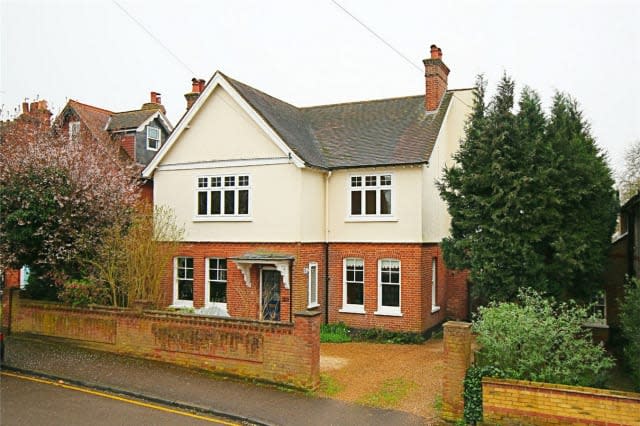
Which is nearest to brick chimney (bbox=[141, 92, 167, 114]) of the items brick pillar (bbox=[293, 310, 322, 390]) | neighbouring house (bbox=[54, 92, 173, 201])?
neighbouring house (bbox=[54, 92, 173, 201])

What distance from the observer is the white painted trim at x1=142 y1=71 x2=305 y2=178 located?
18172mm

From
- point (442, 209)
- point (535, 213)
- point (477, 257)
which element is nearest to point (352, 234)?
point (442, 209)

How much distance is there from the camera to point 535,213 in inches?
548

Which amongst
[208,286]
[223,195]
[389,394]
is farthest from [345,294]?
[389,394]

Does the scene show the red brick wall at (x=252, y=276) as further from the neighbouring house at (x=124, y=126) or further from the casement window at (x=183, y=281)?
the neighbouring house at (x=124, y=126)

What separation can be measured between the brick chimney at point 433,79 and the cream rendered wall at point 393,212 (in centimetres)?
418

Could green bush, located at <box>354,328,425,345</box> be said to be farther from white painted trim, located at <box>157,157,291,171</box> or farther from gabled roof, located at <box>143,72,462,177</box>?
white painted trim, located at <box>157,157,291,171</box>

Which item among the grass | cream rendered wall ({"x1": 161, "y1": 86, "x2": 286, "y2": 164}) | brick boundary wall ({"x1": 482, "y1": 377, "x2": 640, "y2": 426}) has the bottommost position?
the grass

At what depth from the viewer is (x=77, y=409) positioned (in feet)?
34.0

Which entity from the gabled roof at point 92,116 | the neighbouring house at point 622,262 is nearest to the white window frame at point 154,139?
the gabled roof at point 92,116

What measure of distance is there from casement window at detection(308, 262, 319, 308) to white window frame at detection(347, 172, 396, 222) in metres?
2.31

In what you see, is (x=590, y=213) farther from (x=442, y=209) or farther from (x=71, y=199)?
(x=71, y=199)

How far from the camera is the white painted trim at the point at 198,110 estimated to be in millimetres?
18172

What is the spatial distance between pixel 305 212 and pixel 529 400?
10.9 m
